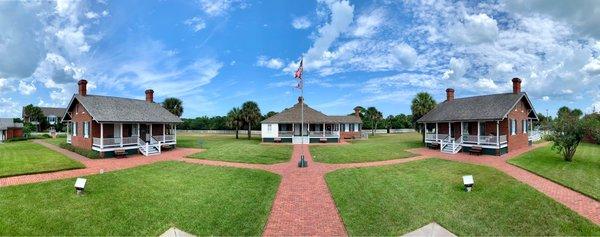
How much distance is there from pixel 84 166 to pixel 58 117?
82453mm

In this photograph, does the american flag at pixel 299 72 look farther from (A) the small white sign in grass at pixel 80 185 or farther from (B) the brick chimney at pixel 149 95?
(B) the brick chimney at pixel 149 95

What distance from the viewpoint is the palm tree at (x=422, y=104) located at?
4378cm

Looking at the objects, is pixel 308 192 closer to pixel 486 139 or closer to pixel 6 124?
pixel 486 139

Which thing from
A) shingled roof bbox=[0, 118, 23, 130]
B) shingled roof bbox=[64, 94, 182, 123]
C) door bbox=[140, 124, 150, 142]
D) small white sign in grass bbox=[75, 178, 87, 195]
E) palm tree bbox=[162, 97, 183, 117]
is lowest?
small white sign in grass bbox=[75, 178, 87, 195]

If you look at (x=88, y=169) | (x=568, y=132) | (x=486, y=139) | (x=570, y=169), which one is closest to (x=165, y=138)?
(x=88, y=169)

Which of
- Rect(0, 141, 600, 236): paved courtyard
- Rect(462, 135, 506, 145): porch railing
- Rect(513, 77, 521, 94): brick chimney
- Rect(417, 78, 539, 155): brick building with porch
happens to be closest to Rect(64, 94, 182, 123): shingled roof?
Rect(0, 141, 600, 236): paved courtyard

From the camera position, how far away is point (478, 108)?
32281 millimetres

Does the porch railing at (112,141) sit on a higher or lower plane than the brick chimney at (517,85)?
lower

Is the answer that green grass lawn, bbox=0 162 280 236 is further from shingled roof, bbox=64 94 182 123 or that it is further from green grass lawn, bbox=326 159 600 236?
shingled roof, bbox=64 94 182 123

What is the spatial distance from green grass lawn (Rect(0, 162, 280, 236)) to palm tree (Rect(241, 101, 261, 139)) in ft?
112

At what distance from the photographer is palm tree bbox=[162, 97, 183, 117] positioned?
176 feet

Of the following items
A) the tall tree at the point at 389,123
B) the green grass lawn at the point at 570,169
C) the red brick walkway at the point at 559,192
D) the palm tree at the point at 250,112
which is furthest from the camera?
the tall tree at the point at 389,123

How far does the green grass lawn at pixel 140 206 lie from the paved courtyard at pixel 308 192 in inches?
29.7

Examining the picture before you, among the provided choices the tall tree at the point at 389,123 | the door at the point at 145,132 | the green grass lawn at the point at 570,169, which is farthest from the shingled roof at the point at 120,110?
the tall tree at the point at 389,123
